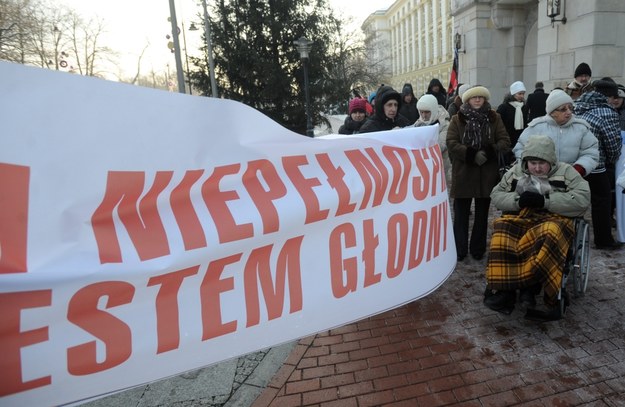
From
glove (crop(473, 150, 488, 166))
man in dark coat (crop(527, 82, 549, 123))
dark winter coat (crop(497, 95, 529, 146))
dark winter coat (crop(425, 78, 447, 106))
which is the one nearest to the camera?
glove (crop(473, 150, 488, 166))

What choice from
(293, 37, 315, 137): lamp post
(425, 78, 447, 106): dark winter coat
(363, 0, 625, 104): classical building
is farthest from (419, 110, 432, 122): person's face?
(293, 37, 315, 137): lamp post

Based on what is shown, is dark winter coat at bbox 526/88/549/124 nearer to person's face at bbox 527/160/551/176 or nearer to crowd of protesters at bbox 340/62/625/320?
crowd of protesters at bbox 340/62/625/320

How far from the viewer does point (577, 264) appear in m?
3.65

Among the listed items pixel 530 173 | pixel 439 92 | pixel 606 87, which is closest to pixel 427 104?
pixel 530 173

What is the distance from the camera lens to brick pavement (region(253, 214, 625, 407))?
2686 millimetres

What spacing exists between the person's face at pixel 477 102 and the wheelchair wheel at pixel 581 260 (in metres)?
1.60

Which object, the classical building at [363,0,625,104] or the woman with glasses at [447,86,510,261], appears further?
the classical building at [363,0,625,104]

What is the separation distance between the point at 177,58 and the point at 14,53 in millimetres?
18919

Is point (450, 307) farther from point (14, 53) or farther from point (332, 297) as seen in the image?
point (14, 53)

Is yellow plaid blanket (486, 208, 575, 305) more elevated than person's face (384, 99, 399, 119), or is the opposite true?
person's face (384, 99, 399, 119)

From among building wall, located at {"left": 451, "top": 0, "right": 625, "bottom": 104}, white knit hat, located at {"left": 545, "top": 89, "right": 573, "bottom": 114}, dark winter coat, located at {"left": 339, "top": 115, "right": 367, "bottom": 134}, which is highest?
building wall, located at {"left": 451, "top": 0, "right": 625, "bottom": 104}

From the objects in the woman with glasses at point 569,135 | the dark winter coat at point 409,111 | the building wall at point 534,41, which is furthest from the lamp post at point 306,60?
the woman with glasses at point 569,135

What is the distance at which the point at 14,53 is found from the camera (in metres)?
29.0

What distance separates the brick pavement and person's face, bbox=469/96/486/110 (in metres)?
2.00
